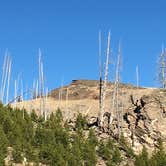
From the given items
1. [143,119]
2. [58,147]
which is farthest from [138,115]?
[58,147]

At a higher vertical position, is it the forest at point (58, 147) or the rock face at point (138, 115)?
the rock face at point (138, 115)

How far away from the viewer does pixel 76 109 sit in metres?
51.6

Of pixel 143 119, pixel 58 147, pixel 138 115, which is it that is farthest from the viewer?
pixel 138 115

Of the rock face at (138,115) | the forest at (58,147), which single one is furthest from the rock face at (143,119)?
the forest at (58,147)

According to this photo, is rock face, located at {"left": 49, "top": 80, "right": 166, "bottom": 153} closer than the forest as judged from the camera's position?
No

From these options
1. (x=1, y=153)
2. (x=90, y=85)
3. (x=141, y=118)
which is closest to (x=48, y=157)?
(x=1, y=153)

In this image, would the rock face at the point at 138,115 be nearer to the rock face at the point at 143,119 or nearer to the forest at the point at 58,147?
the rock face at the point at 143,119

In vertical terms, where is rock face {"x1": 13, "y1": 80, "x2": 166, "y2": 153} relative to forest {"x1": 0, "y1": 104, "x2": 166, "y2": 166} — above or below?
above

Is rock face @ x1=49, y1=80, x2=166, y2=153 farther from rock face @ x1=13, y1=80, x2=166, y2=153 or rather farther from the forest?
the forest

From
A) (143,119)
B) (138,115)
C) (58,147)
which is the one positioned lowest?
(58,147)

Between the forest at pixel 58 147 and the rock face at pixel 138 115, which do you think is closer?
the forest at pixel 58 147

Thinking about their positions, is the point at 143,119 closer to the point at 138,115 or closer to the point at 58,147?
the point at 138,115

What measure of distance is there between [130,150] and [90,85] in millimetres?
28487

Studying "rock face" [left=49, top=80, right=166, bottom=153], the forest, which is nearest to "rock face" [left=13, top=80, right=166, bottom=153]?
"rock face" [left=49, top=80, right=166, bottom=153]
